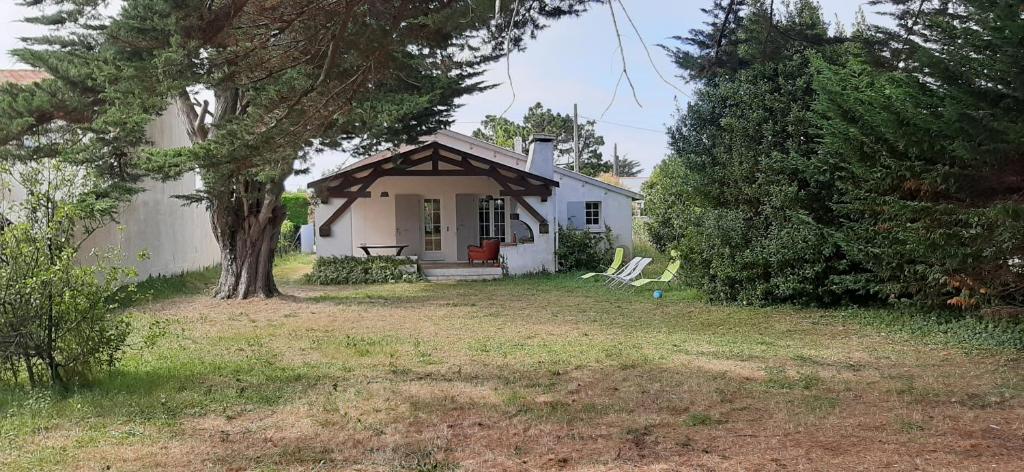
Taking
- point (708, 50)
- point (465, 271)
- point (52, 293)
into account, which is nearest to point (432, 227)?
point (465, 271)

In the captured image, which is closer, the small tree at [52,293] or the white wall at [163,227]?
the small tree at [52,293]

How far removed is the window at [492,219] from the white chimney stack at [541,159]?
202 cm

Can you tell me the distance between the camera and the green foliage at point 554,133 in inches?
1991

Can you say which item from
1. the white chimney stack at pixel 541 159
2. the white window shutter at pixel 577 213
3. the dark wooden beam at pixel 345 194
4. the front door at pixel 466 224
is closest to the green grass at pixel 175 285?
the dark wooden beam at pixel 345 194

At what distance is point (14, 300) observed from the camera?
561 centimetres

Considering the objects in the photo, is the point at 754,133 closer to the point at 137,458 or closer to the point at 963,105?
the point at 963,105

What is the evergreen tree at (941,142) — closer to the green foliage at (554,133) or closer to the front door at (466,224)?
the front door at (466,224)

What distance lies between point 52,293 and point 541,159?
17182mm

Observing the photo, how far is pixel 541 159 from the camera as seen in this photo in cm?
2202

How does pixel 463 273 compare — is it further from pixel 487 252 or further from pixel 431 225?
pixel 431 225

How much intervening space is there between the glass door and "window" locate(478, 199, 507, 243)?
4.49 ft

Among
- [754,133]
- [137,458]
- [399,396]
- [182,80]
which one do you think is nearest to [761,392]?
[399,396]

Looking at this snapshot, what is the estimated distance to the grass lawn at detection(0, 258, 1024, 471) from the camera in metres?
4.51

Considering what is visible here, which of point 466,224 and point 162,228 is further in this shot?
point 466,224
